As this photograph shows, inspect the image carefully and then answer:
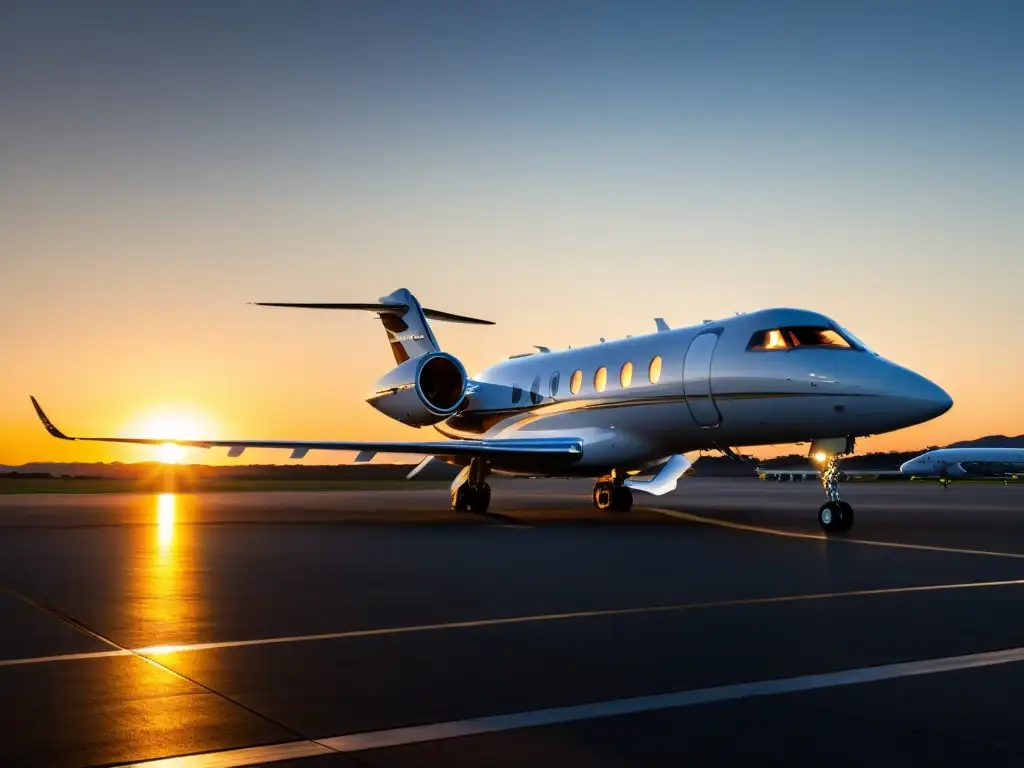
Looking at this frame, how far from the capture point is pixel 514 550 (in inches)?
481

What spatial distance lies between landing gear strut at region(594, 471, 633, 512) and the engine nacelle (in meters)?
3.64

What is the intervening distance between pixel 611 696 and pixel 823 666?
1.29m

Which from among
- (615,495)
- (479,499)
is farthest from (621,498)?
(479,499)

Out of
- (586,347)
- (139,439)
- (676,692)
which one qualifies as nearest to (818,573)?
(676,692)

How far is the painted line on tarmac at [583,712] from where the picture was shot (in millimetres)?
3695

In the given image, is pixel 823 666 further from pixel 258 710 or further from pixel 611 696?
pixel 258 710

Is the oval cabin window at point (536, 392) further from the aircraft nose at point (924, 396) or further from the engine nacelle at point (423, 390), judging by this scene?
the aircraft nose at point (924, 396)

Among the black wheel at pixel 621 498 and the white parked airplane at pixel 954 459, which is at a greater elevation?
the white parked airplane at pixel 954 459

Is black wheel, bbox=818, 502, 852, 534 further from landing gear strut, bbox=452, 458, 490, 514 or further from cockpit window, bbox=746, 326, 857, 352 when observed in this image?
landing gear strut, bbox=452, 458, 490, 514

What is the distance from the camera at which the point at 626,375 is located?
1919 cm

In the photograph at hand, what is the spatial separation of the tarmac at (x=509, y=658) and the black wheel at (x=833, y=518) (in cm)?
323

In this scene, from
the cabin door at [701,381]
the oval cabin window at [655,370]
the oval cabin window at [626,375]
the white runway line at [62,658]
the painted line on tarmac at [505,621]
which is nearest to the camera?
the white runway line at [62,658]

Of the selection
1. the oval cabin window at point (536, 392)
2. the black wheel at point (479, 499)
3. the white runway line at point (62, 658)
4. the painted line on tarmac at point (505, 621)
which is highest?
the oval cabin window at point (536, 392)

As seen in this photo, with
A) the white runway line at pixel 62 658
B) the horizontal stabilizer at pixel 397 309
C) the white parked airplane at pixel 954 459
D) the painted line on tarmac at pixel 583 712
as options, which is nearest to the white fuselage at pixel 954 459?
the white parked airplane at pixel 954 459
